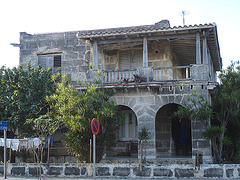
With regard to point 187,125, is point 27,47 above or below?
above

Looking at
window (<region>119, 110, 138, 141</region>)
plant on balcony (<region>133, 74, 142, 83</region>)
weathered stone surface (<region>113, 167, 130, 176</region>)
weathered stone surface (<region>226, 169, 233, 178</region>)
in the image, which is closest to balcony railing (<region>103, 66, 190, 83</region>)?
plant on balcony (<region>133, 74, 142, 83</region>)

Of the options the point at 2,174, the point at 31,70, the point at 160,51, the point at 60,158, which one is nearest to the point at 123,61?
the point at 160,51

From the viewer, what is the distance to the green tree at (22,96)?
1825 centimetres

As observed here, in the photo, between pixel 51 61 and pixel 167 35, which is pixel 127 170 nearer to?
pixel 167 35

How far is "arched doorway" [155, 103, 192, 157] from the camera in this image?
18984 mm

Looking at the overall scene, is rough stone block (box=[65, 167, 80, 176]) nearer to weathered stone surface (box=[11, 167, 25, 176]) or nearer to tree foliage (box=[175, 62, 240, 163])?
weathered stone surface (box=[11, 167, 25, 176])

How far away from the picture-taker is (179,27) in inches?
640

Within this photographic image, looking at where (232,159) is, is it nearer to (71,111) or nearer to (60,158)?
(71,111)

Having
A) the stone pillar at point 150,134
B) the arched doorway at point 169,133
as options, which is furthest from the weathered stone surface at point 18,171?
the arched doorway at point 169,133

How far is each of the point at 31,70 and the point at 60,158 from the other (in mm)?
5039

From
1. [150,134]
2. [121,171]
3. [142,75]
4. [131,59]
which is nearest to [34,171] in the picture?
[121,171]

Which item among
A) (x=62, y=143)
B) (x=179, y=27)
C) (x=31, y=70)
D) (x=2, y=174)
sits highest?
(x=179, y=27)

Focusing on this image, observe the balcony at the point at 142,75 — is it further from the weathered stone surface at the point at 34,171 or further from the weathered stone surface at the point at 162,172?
the weathered stone surface at the point at 34,171

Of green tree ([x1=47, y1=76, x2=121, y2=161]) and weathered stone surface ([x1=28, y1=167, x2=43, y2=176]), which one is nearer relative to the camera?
weathered stone surface ([x1=28, y1=167, x2=43, y2=176])
